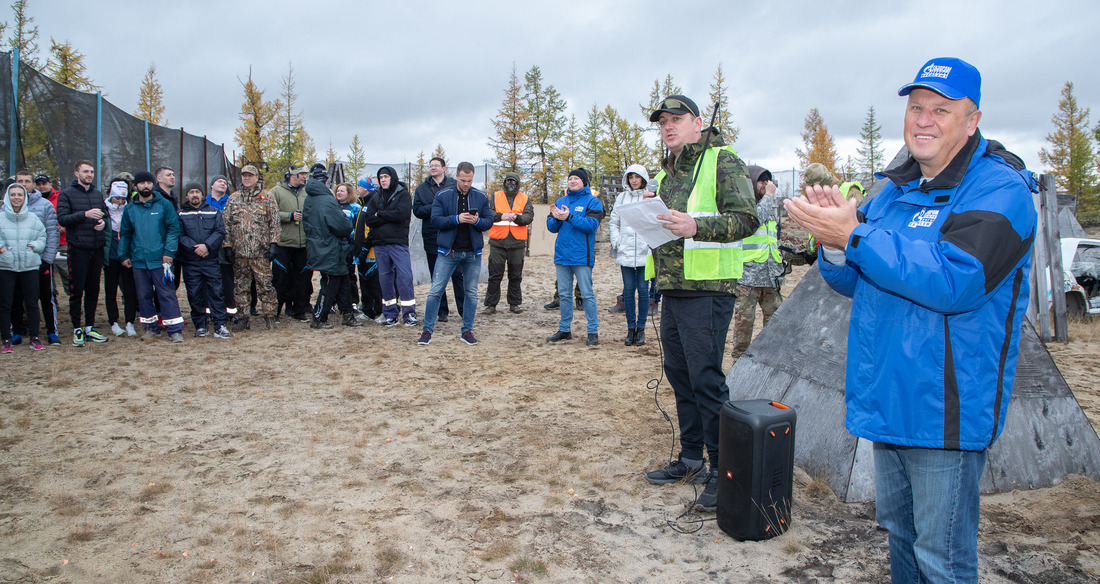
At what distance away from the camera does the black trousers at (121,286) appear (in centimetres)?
741

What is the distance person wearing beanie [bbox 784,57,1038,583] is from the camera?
1.57m

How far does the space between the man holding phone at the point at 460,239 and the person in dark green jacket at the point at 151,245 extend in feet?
9.62

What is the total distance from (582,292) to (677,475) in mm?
3996

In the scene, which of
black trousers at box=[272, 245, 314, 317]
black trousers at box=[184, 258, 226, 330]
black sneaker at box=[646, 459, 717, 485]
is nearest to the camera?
black sneaker at box=[646, 459, 717, 485]

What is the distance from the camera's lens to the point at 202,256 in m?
7.36

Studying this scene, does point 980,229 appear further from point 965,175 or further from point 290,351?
point 290,351

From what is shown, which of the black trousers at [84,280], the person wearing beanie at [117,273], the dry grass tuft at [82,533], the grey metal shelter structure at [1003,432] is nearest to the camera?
the dry grass tuft at [82,533]

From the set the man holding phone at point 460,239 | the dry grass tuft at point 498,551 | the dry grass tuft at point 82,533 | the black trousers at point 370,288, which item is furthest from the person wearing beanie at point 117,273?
the dry grass tuft at point 498,551

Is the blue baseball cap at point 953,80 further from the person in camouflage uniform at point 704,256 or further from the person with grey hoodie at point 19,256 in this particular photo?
the person with grey hoodie at point 19,256

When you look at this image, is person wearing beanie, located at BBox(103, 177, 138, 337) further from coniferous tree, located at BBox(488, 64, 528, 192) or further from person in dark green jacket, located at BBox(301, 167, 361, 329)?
coniferous tree, located at BBox(488, 64, 528, 192)

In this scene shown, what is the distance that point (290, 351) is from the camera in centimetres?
686

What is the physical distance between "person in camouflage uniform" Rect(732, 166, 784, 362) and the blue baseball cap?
4111mm

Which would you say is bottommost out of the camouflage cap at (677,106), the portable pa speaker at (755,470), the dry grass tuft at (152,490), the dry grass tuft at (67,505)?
the dry grass tuft at (67,505)

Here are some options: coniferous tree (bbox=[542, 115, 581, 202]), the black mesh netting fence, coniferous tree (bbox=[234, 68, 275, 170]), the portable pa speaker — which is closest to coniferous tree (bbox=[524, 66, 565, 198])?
coniferous tree (bbox=[542, 115, 581, 202])
